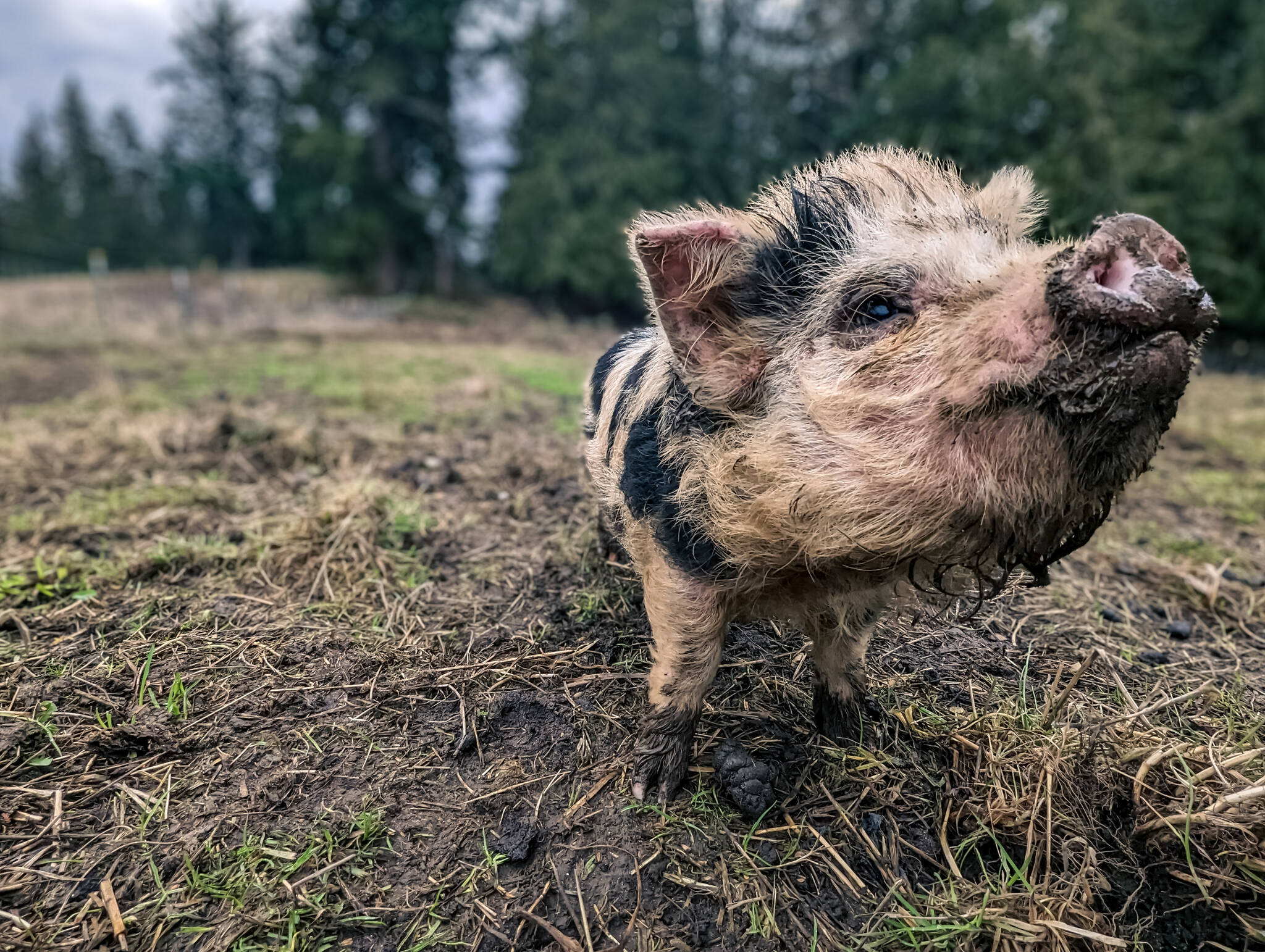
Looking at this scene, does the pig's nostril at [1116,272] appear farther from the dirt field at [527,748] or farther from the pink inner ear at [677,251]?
the dirt field at [527,748]

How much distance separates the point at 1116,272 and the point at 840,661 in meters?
1.41

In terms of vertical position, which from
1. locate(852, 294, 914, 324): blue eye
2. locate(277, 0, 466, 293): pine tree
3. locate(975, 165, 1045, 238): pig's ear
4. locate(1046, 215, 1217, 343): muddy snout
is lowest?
locate(852, 294, 914, 324): blue eye

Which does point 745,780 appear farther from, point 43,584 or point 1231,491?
point 1231,491

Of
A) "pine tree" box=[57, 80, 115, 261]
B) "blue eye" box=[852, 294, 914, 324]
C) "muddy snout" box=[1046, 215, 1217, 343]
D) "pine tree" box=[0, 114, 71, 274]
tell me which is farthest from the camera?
"pine tree" box=[57, 80, 115, 261]

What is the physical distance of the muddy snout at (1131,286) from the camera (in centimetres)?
133

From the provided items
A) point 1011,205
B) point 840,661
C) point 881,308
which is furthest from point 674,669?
point 1011,205

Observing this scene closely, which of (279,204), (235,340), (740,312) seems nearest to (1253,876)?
(740,312)

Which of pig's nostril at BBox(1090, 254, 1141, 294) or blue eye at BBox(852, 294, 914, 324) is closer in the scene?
pig's nostril at BBox(1090, 254, 1141, 294)

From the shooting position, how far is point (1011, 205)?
1839 millimetres

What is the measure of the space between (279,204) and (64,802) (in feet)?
135

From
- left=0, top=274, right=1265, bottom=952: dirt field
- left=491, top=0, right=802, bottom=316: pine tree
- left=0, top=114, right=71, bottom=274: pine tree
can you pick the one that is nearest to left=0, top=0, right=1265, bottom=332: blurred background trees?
left=491, top=0, right=802, bottom=316: pine tree

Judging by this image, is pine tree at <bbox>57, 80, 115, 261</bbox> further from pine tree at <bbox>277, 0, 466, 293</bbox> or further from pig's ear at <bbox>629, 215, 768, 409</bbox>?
pig's ear at <bbox>629, 215, 768, 409</bbox>

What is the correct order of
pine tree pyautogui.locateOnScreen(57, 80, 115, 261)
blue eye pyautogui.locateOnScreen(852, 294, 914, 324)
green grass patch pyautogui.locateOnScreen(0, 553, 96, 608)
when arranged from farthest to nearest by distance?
pine tree pyautogui.locateOnScreen(57, 80, 115, 261)
green grass patch pyautogui.locateOnScreen(0, 553, 96, 608)
blue eye pyautogui.locateOnScreen(852, 294, 914, 324)

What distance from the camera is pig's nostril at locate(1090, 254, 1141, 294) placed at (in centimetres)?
137
